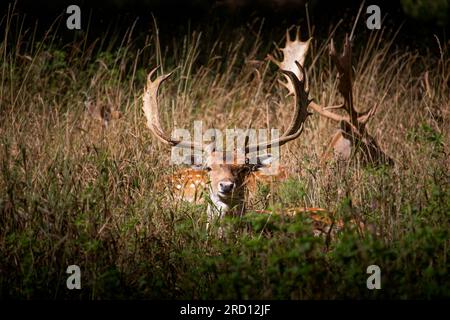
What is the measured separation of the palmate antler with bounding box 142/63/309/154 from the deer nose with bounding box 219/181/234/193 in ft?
1.68

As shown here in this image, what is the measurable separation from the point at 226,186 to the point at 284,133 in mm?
829

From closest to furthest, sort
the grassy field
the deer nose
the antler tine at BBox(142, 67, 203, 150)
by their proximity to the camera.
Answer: the grassy field, the deer nose, the antler tine at BBox(142, 67, 203, 150)

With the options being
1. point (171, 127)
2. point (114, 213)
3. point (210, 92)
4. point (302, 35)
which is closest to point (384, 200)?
point (114, 213)

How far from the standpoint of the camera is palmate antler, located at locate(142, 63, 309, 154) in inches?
241

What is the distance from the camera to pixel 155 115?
21.1ft

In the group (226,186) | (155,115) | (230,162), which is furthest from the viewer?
(155,115)

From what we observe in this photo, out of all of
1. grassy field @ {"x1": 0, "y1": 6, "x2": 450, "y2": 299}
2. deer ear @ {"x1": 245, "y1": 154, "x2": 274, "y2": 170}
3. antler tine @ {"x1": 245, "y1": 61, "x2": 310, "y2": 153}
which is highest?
antler tine @ {"x1": 245, "y1": 61, "x2": 310, "y2": 153}

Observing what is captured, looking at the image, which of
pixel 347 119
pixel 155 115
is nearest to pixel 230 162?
pixel 155 115

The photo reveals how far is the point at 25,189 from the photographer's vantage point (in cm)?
516

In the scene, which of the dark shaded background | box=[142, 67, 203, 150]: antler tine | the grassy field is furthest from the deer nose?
the dark shaded background

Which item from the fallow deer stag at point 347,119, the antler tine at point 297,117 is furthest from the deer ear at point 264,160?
the fallow deer stag at point 347,119

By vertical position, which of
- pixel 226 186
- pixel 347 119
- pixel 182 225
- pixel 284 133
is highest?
pixel 347 119

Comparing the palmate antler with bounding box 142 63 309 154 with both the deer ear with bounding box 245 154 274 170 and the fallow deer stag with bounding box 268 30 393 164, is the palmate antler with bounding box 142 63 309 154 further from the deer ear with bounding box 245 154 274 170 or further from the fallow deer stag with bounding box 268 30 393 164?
the fallow deer stag with bounding box 268 30 393 164

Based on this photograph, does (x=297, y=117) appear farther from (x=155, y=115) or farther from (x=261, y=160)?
(x=155, y=115)
